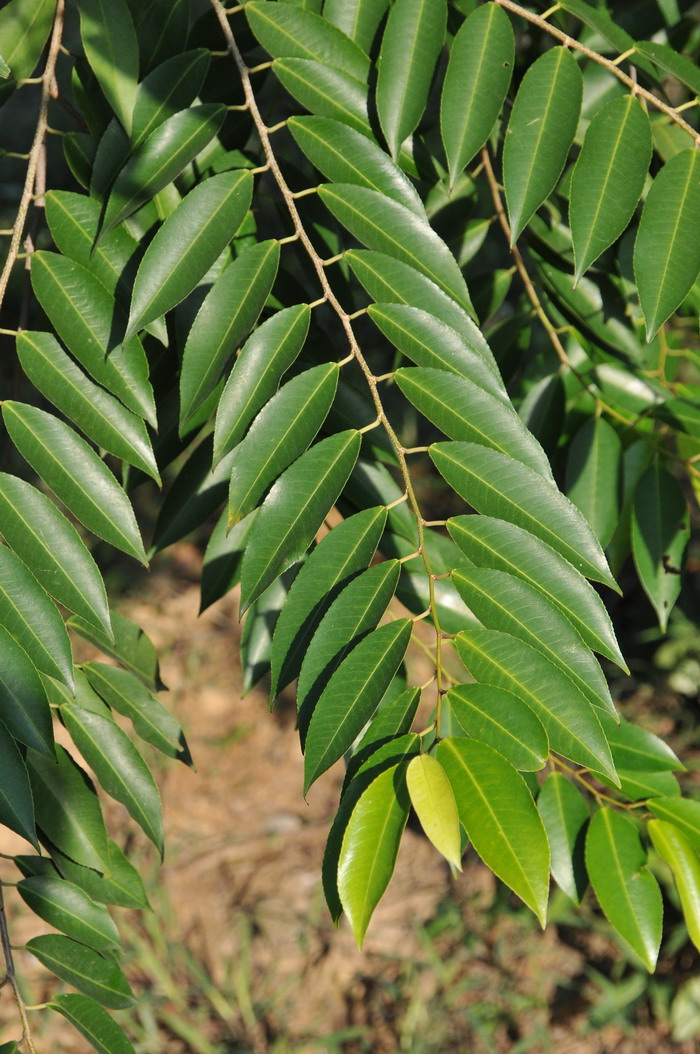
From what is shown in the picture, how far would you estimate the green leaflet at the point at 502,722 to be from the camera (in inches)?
28.6

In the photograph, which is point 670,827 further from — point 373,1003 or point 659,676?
point 659,676

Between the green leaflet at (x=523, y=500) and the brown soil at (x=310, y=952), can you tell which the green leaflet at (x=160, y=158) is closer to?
the green leaflet at (x=523, y=500)

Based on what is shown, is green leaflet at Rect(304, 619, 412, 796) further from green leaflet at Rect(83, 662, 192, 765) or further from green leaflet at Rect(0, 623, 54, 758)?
green leaflet at Rect(83, 662, 192, 765)

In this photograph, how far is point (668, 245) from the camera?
905 millimetres

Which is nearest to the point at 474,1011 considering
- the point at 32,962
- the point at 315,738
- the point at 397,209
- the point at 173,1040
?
the point at 173,1040

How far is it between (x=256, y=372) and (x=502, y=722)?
1.25 feet

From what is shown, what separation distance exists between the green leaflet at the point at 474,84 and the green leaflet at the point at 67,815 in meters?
0.73

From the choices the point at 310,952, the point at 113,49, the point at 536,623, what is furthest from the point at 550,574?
the point at 310,952

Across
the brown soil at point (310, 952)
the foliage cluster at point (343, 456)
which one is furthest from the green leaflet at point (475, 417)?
the brown soil at point (310, 952)

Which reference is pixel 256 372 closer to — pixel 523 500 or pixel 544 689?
pixel 523 500

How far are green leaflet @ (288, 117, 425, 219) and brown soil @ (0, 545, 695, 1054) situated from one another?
2.03 m

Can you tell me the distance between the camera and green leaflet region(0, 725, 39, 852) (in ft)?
2.58

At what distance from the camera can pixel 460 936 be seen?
2.52m

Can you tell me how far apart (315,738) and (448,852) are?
157 millimetres
